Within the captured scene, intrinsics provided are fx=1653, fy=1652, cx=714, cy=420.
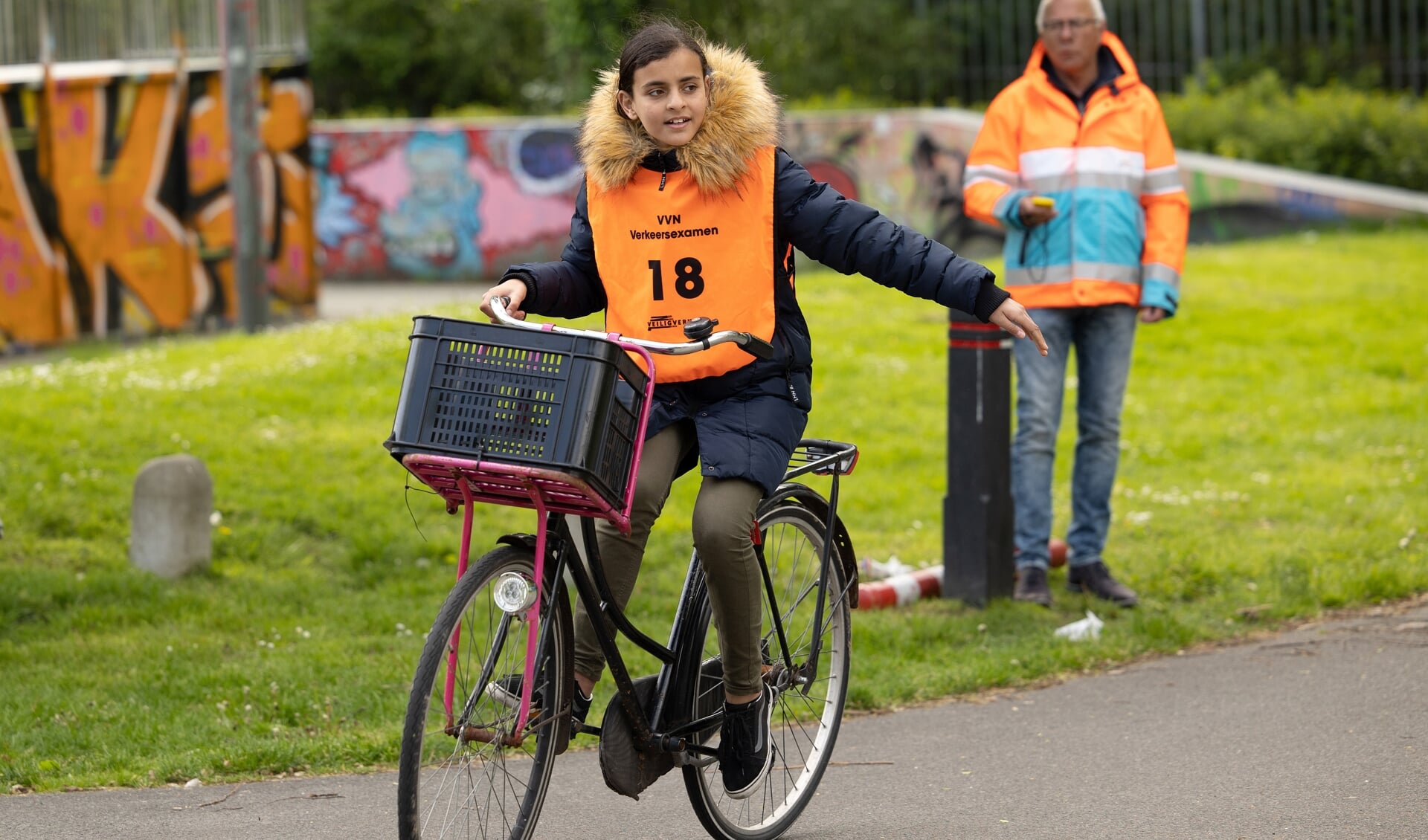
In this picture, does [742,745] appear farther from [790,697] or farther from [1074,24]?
[1074,24]

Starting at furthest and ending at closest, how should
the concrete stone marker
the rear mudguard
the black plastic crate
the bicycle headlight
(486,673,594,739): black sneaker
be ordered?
1. the concrete stone marker
2. the rear mudguard
3. (486,673,594,739): black sneaker
4. the bicycle headlight
5. the black plastic crate

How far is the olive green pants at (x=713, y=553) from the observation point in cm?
375

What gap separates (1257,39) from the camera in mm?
23156

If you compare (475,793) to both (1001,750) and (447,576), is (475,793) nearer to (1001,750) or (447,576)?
(1001,750)

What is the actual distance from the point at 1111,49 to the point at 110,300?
1263 cm

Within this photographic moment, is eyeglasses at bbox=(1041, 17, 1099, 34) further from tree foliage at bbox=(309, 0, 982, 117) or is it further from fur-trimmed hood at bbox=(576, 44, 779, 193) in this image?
fur-trimmed hood at bbox=(576, 44, 779, 193)

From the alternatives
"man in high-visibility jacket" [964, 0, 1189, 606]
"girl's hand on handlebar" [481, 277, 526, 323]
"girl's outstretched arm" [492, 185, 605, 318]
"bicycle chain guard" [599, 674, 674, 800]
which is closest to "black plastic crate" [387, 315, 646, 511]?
"girl's hand on handlebar" [481, 277, 526, 323]

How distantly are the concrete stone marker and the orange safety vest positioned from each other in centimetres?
340

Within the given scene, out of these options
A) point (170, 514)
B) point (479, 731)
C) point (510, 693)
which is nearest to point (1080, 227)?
point (510, 693)

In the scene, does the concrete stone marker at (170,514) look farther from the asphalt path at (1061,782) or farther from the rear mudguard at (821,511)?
the rear mudguard at (821,511)

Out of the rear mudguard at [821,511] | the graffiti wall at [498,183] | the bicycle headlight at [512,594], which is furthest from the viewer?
the graffiti wall at [498,183]

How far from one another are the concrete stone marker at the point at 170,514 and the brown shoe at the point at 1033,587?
329 cm

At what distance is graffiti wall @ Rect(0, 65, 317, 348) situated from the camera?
603 inches

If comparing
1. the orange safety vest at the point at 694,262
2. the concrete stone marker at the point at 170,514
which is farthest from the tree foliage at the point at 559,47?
the concrete stone marker at the point at 170,514
